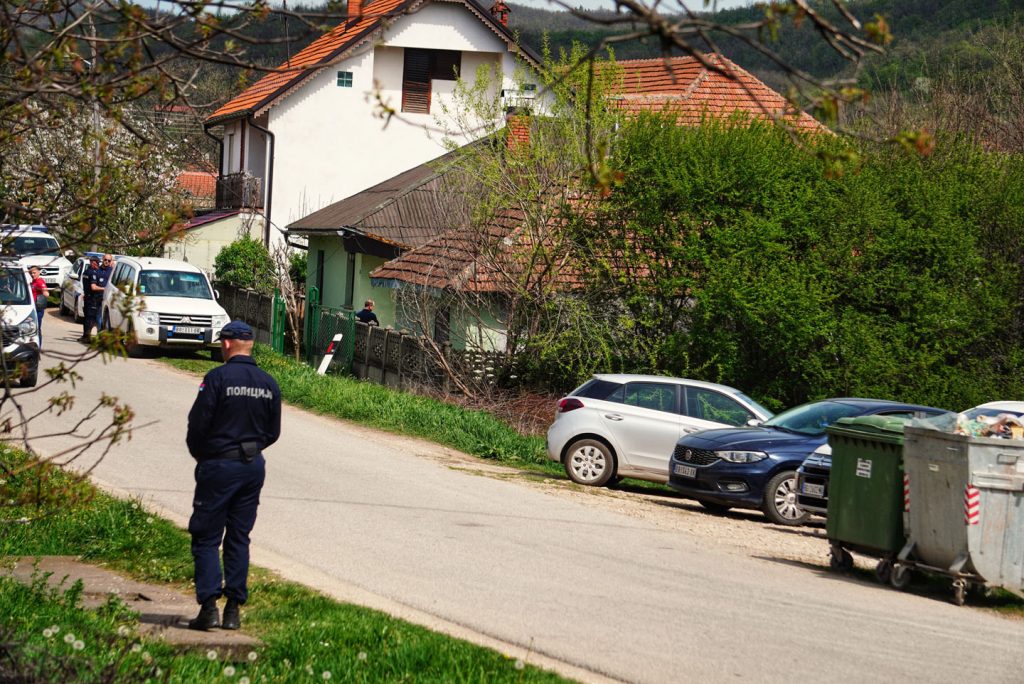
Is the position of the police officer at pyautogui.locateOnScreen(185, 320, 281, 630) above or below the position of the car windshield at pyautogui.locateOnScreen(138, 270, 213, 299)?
below

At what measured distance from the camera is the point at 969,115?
3375cm

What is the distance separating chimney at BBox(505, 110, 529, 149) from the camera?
23.0 m

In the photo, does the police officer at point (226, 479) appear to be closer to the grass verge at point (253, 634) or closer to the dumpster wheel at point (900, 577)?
the grass verge at point (253, 634)

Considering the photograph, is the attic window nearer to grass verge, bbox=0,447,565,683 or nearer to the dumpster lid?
the dumpster lid

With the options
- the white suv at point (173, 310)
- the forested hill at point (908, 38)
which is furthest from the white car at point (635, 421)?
the forested hill at point (908, 38)

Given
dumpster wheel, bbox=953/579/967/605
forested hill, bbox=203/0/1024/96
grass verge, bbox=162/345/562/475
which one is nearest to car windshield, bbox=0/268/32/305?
grass verge, bbox=162/345/562/475

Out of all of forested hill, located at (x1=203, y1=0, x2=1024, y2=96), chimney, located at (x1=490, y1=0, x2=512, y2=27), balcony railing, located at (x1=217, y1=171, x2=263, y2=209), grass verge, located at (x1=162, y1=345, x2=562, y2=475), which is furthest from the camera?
forested hill, located at (x1=203, y1=0, x2=1024, y2=96)

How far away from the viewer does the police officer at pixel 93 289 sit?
2841cm

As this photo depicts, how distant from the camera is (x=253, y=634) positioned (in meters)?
7.54

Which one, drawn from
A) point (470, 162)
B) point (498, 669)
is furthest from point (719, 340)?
point (498, 669)

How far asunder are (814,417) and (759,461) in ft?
3.89

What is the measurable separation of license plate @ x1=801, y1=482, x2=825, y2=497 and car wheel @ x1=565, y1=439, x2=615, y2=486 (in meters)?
3.50

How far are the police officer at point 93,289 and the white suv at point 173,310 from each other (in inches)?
16.1

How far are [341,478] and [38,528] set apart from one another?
17.4 feet
